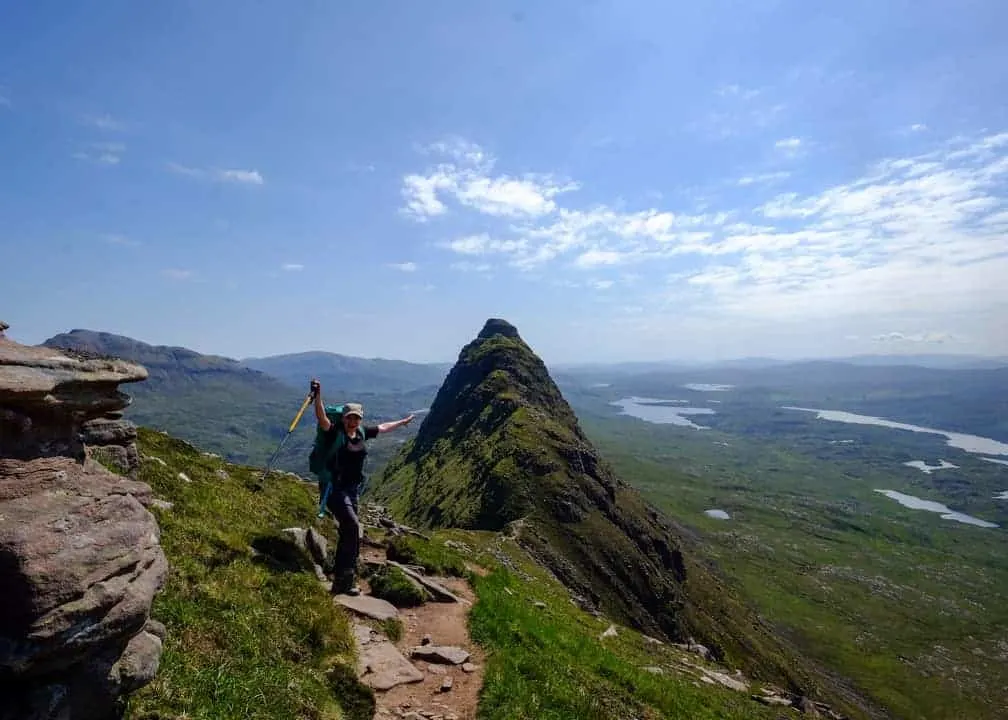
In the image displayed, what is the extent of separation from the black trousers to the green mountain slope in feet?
167

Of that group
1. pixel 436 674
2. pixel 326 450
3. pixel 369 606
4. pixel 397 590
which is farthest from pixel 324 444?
pixel 436 674

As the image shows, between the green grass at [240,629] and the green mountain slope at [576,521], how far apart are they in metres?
53.0

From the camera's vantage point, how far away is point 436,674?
13.8 m

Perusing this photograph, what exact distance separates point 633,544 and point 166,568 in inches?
4127

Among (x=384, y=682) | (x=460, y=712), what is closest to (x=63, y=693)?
(x=384, y=682)

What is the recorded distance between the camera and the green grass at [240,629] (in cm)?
922

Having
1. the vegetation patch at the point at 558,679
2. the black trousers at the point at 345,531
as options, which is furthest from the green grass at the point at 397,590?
the vegetation patch at the point at 558,679

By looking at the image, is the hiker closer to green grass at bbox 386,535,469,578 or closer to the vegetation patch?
the vegetation patch

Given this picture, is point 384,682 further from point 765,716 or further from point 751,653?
point 751,653

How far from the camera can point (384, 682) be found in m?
12.6

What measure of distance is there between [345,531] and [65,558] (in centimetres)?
924

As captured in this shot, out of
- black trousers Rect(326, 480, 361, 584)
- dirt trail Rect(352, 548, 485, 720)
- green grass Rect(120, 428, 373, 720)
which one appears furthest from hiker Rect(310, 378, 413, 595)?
dirt trail Rect(352, 548, 485, 720)

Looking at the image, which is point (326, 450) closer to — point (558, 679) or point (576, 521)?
point (558, 679)

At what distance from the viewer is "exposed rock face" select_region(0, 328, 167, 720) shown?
7160 millimetres
